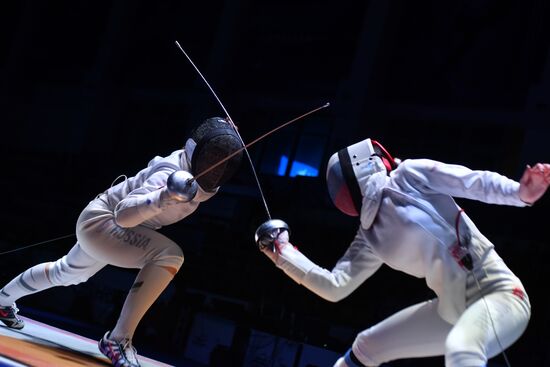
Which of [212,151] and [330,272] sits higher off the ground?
[212,151]

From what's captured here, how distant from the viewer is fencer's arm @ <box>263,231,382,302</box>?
2059 mm

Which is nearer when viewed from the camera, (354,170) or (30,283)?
(354,170)

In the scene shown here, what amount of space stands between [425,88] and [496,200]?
7.74 metres

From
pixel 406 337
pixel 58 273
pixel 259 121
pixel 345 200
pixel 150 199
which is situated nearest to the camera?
pixel 406 337

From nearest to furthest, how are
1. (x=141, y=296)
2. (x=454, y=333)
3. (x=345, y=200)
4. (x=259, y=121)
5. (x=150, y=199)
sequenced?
(x=454, y=333), (x=345, y=200), (x=150, y=199), (x=141, y=296), (x=259, y=121)

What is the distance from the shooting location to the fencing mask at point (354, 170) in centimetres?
210

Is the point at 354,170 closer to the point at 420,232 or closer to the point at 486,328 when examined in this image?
the point at 420,232

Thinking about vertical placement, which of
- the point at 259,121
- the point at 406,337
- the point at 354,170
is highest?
the point at 354,170

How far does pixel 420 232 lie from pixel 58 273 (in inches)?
68.8

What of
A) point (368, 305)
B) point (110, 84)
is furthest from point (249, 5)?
point (368, 305)

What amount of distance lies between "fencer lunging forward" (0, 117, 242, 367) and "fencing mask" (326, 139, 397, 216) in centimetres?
58

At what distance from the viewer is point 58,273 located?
2.77m

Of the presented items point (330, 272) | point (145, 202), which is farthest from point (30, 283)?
point (330, 272)

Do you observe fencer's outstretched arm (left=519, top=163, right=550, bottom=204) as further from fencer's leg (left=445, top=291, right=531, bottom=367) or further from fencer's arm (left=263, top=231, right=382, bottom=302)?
fencer's arm (left=263, top=231, right=382, bottom=302)
